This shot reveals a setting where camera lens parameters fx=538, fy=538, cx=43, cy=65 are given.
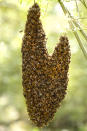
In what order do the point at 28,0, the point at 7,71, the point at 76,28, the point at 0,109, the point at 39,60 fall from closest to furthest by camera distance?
the point at 39,60 < the point at 76,28 < the point at 28,0 < the point at 7,71 < the point at 0,109

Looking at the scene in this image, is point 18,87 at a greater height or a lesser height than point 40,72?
greater

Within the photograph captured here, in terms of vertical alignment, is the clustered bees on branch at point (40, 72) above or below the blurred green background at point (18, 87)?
below

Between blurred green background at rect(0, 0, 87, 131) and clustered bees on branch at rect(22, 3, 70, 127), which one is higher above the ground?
blurred green background at rect(0, 0, 87, 131)

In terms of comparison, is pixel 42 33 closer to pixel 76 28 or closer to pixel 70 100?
pixel 76 28

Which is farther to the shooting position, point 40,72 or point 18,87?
point 18,87

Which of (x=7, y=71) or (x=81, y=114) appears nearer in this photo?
(x=7, y=71)

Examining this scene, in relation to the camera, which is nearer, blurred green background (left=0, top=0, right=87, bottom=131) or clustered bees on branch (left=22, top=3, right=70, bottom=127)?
clustered bees on branch (left=22, top=3, right=70, bottom=127)

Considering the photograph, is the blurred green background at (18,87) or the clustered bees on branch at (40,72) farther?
the blurred green background at (18,87)

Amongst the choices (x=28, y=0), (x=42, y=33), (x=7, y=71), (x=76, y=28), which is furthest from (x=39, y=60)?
(x=7, y=71)
